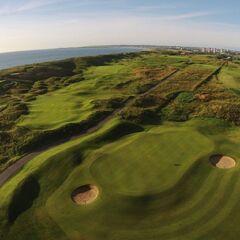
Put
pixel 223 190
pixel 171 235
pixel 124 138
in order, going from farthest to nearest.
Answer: pixel 124 138 < pixel 223 190 < pixel 171 235

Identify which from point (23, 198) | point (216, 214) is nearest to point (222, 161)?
point (216, 214)

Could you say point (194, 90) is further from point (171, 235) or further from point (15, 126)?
point (171, 235)

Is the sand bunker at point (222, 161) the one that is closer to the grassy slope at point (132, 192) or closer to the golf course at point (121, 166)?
the golf course at point (121, 166)

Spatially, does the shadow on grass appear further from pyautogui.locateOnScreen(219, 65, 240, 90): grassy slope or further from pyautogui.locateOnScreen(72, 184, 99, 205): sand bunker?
pyautogui.locateOnScreen(219, 65, 240, 90): grassy slope

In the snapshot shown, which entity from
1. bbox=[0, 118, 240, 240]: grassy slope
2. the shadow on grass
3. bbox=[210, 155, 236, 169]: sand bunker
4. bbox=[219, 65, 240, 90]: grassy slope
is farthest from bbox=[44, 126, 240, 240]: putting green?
bbox=[219, 65, 240, 90]: grassy slope

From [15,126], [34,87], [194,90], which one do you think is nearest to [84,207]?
[15,126]

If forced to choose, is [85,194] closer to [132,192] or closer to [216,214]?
[132,192]
